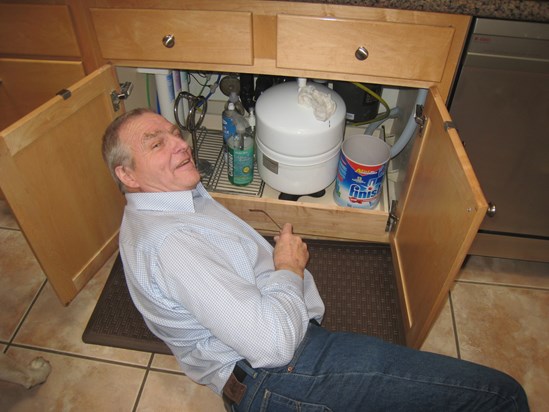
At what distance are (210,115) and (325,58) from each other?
807 millimetres

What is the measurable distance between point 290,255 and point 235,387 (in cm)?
29

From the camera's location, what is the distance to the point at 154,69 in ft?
4.34

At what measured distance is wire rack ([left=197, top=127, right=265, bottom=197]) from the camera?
152 cm

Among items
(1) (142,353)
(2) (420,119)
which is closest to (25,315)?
(1) (142,353)

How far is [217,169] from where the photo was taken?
1.59 metres

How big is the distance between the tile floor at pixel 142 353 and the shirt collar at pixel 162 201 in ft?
1.85

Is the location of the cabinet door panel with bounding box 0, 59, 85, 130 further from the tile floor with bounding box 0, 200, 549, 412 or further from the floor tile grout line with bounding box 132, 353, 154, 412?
the floor tile grout line with bounding box 132, 353, 154, 412

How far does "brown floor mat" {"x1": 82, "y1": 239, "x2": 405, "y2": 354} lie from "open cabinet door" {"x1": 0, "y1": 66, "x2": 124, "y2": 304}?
0.11 meters

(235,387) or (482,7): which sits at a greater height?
(482,7)

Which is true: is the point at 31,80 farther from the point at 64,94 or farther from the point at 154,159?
the point at 154,159

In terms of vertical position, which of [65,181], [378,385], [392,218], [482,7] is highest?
[482,7]

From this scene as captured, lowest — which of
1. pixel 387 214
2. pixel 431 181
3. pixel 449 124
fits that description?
pixel 387 214

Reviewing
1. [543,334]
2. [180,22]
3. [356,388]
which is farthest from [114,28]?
[543,334]

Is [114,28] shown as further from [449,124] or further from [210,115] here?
[449,124]
